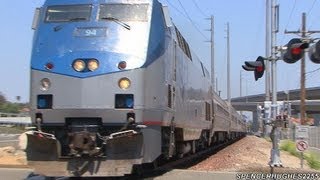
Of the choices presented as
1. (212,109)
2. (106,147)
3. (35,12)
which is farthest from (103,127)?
(212,109)

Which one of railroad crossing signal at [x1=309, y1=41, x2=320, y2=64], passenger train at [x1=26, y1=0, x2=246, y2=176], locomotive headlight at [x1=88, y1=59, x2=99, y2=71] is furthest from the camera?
railroad crossing signal at [x1=309, y1=41, x2=320, y2=64]

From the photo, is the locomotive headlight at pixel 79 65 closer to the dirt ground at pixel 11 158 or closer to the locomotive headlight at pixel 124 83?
the locomotive headlight at pixel 124 83

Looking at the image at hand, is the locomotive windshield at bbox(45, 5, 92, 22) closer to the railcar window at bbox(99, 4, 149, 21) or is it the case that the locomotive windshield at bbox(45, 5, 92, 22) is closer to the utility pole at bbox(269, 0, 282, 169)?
the railcar window at bbox(99, 4, 149, 21)

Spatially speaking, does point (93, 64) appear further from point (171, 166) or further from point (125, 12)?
point (171, 166)

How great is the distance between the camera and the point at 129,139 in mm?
10914

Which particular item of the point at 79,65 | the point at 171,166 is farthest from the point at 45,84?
the point at 171,166

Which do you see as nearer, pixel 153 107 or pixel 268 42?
pixel 153 107

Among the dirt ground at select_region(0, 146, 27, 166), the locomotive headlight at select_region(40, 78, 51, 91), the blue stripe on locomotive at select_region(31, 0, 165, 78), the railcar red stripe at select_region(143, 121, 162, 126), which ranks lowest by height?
the dirt ground at select_region(0, 146, 27, 166)

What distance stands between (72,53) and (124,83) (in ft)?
3.85

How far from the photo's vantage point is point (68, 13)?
12000 mm

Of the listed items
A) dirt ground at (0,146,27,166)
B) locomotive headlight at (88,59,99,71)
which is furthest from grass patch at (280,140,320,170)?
locomotive headlight at (88,59,99,71)

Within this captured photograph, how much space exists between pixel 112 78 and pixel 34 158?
2095mm

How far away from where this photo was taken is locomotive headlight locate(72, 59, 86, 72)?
432 inches

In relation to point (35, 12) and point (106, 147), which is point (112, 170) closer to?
point (106, 147)
